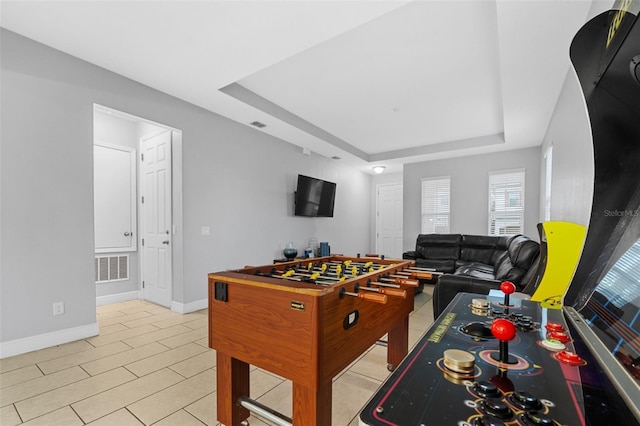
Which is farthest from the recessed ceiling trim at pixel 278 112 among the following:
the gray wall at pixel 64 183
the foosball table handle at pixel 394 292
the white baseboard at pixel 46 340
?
the foosball table handle at pixel 394 292

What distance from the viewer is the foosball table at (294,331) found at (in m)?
1.25

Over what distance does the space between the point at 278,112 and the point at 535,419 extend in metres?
4.23

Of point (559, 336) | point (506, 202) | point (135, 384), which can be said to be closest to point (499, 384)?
point (559, 336)

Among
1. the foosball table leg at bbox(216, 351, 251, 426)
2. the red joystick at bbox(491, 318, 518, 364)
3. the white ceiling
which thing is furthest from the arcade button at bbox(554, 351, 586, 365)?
the white ceiling

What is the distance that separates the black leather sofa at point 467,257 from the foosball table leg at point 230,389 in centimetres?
228

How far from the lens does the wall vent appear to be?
4.10 meters

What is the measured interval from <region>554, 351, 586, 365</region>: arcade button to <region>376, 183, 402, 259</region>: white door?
24.1 feet

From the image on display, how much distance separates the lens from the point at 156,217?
163 inches

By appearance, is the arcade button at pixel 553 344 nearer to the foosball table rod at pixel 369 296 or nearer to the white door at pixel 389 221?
the foosball table rod at pixel 369 296

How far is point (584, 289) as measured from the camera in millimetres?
947

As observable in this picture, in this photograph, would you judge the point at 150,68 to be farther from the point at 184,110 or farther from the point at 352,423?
the point at 352,423

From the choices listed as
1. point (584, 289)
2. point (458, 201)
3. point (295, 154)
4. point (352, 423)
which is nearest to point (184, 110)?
point (295, 154)

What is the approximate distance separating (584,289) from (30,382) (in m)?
3.27

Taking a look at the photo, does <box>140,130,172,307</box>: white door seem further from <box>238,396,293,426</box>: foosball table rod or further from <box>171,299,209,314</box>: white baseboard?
<box>238,396,293,426</box>: foosball table rod
